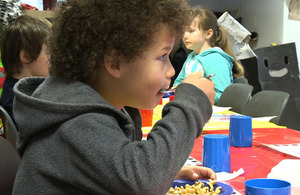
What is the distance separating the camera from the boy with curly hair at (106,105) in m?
0.64

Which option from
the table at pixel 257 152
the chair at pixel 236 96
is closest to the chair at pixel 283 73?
the chair at pixel 236 96

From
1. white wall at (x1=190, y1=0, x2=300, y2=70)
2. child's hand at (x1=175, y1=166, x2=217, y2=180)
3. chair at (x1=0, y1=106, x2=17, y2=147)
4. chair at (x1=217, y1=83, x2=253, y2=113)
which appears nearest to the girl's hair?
chair at (x1=217, y1=83, x2=253, y2=113)

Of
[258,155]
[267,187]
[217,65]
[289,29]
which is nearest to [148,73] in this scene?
[267,187]

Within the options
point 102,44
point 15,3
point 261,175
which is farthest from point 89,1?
point 15,3

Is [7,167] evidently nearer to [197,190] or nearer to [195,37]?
[197,190]

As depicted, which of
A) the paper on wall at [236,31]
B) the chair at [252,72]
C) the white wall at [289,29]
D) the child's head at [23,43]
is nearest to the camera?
the child's head at [23,43]

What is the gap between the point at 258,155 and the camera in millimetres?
1257

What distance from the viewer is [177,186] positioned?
0.92 metres

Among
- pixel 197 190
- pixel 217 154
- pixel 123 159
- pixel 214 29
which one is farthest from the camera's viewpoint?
pixel 214 29

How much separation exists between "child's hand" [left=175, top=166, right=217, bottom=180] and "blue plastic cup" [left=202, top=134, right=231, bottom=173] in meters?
0.11

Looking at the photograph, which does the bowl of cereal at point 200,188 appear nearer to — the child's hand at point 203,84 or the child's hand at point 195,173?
the child's hand at point 195,173

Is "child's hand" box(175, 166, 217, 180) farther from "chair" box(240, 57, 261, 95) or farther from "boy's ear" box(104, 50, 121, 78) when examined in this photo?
"chair" box(240, 57, 261, 95)

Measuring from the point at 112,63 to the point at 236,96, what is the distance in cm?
219

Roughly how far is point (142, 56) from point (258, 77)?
393cm
